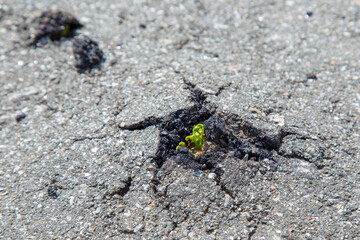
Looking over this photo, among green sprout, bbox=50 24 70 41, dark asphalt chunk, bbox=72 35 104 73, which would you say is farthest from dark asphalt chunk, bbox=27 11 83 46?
dark asphalt chunk, bbox=72 35 104 73

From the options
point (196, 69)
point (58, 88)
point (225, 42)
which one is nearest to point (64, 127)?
point (58, 88)

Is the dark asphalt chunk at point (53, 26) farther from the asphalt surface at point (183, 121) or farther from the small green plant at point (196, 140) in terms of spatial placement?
the small green plant at point (196, 140)

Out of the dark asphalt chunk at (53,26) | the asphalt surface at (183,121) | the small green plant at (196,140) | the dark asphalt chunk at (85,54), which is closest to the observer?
the asphalt surface at (183,121)

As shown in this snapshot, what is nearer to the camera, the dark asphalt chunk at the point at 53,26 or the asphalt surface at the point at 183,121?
the asphalt surface at the point at 183,121

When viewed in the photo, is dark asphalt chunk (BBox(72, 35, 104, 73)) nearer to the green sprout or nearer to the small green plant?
the green sprout

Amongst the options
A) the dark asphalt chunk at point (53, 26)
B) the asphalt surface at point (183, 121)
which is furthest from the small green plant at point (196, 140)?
the dark asphalt chunk at point (53, 26)

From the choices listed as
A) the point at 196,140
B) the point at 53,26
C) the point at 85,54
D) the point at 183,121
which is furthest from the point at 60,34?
the point at 196,140
